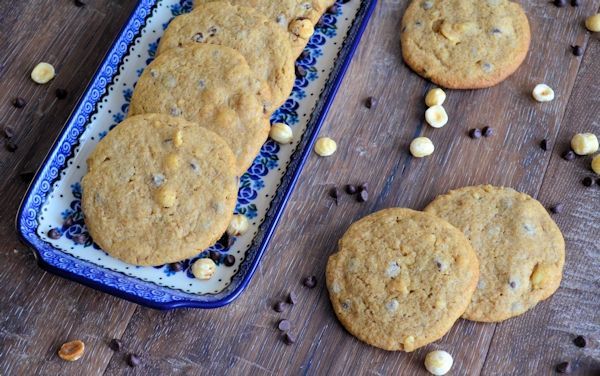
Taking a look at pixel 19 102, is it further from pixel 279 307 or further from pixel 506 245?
pixel 506 245

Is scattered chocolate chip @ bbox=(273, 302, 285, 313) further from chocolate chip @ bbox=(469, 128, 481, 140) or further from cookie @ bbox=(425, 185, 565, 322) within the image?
chocolate chip @ bbox=(469, 128, 481, 140)

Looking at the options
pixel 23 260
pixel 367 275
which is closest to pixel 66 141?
pixel 23 260

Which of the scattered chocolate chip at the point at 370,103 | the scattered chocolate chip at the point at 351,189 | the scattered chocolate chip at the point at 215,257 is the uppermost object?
the scattered chocolate chip at the point at 370,103

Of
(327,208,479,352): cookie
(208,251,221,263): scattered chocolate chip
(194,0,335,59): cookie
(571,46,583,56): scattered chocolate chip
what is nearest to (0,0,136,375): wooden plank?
(208,251,221,263): scattered chocolate chip

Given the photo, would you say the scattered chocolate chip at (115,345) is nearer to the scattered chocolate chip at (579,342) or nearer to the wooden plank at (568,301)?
the wooden plank at (568,301)

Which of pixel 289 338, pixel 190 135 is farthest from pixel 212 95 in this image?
pixel 289 338

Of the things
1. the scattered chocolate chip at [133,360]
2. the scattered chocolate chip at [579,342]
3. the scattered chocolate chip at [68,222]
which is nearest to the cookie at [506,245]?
the scattered chocolate chip at [579,342]

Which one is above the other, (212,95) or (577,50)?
(212,95)
